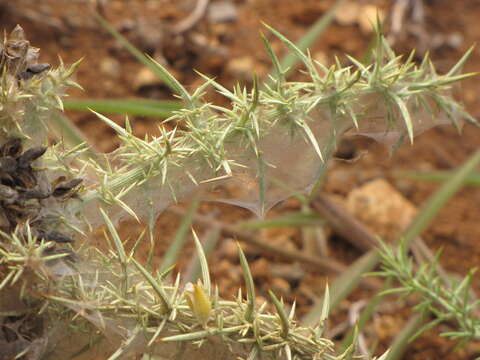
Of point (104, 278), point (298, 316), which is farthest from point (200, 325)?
point (298, 316)

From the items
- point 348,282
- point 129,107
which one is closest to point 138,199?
point 129,107

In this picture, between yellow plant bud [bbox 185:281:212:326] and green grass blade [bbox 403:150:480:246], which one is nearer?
yellow plant bud [bbox 185:281:212:326]

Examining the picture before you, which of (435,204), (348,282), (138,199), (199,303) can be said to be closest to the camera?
(199,303)

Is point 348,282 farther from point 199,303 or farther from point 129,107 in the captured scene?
point 199,303

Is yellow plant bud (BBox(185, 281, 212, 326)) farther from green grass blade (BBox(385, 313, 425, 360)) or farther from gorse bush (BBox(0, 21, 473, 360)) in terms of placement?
green grass blade (BBox(385, 313, 425, 360))

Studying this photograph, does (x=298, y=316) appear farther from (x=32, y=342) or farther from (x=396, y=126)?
(x=32, y=342)

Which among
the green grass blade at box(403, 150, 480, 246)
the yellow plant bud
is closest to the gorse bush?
the yellow plant bud

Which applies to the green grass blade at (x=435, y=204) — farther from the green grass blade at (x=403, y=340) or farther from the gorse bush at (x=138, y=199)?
the gorse bush at (x=138, y=199)

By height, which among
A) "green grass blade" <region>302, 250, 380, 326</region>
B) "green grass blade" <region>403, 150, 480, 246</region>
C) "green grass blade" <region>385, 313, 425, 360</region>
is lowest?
"green grass blade" <region>385, 313, 425, 360</region>

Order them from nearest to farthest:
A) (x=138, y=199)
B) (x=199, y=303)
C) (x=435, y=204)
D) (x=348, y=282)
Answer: (x=199, y=303) < (x=138, y=199) < (x=348, y=282) < (x=435, y=204)
